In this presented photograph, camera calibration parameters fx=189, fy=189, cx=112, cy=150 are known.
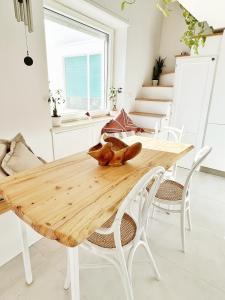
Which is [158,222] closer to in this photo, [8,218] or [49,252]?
[49,252]

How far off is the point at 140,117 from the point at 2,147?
2.48 m

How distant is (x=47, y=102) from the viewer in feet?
7.10

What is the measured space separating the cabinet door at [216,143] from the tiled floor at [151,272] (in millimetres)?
1283

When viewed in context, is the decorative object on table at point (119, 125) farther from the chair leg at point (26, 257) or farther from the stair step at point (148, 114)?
the chair leg at point (26, 257)

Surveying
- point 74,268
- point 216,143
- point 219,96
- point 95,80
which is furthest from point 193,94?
point 74,268

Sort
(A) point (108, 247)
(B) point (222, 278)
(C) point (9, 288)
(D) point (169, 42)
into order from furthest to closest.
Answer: (D) point (169, 42), (B) point (222, 278), (C) point (9, 288), (A) point (108, 247)

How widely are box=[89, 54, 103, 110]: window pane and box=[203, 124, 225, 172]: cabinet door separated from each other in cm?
191

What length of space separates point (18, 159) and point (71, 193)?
80cm

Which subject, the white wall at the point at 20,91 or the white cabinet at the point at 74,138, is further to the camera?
the white cabinet at the point at 74,138

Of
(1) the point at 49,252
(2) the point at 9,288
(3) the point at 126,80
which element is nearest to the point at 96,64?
(3) the point at 126,80

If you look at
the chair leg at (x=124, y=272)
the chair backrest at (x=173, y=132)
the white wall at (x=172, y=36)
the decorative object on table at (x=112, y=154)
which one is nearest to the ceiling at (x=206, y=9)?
the chair backrest at (x=173, y=132)

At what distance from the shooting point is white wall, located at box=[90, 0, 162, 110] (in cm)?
317

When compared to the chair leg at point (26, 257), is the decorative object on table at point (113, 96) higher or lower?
higher

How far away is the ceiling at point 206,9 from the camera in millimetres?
1484
